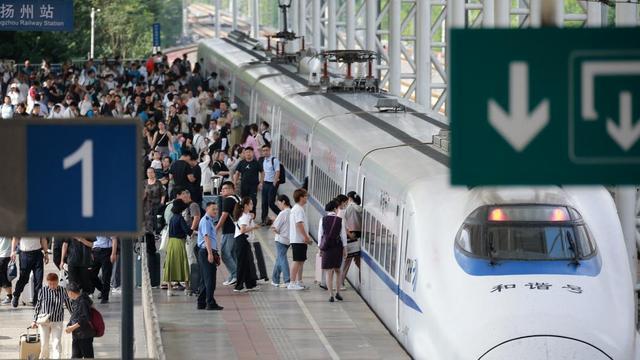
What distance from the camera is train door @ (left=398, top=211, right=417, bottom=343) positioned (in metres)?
17.1

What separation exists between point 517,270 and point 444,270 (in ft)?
2.49

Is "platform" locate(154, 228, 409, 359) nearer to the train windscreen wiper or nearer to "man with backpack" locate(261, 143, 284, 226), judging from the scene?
the train windscreen wiper

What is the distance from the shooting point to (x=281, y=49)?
4275cm

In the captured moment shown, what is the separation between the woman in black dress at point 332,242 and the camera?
21375 millimetres

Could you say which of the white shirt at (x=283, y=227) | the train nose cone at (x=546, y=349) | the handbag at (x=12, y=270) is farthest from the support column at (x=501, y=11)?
the train nose cone at (x=546, y=349)

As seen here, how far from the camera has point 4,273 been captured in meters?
22.9

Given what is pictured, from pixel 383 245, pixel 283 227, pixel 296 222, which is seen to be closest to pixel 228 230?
pixel 283 227

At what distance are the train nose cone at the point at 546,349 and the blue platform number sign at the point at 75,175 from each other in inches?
241

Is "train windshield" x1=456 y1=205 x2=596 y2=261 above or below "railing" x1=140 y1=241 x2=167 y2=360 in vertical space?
above

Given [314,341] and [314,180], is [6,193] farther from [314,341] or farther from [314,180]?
[314,180]

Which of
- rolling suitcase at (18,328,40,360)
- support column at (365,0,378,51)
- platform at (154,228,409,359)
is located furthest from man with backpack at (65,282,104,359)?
support column at (365,0,378,51)

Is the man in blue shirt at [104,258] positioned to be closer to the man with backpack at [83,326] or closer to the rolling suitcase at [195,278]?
the rolling suitcase at [195,278]

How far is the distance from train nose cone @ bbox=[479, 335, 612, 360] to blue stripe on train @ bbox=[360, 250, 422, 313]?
5.56 ft

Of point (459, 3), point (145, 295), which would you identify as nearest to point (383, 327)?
point (145, 295)
